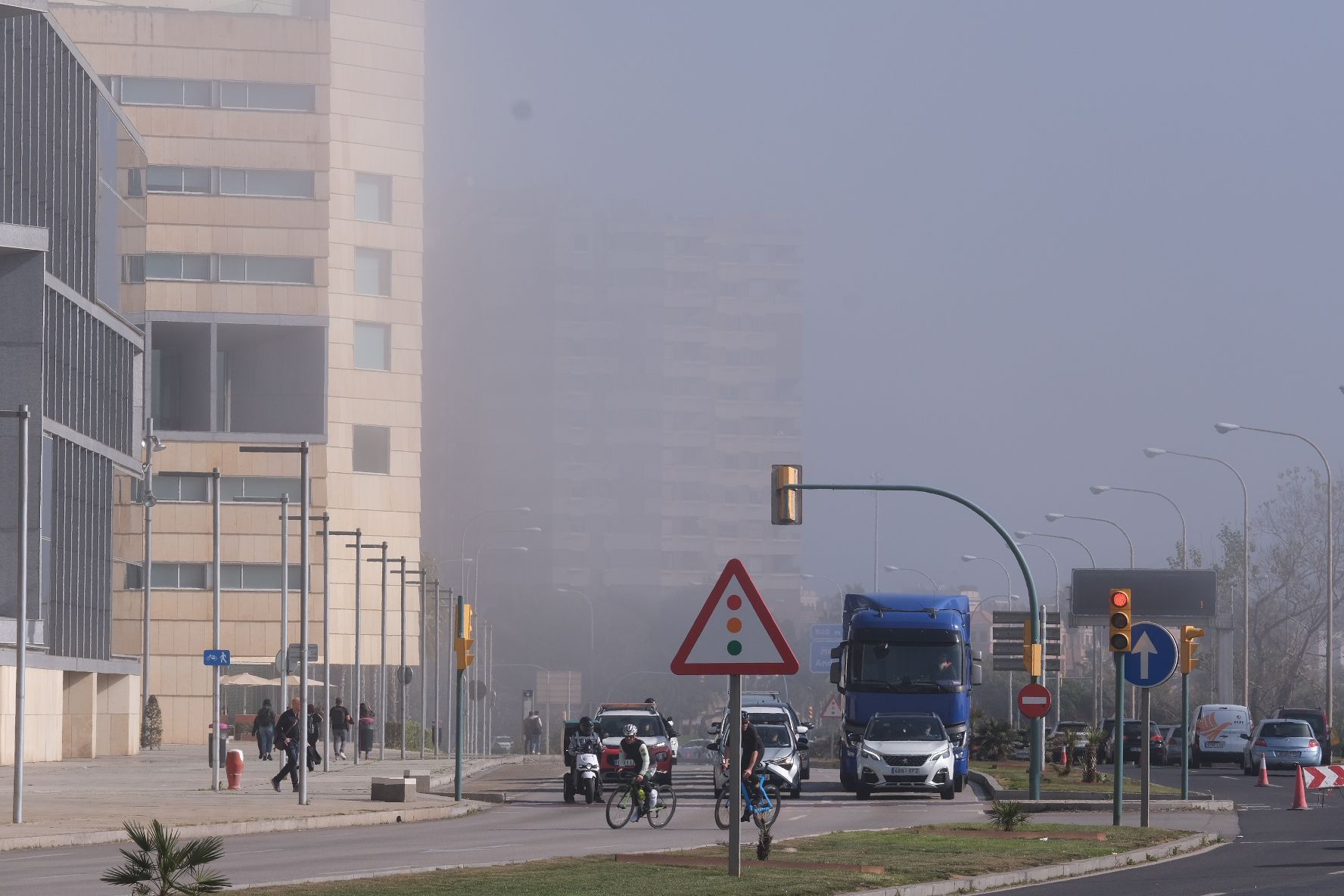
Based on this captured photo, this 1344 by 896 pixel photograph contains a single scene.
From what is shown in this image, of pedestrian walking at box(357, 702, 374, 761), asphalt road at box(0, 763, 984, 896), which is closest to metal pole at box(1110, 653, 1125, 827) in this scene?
asphalt road at box(0, 763, 984, 896)

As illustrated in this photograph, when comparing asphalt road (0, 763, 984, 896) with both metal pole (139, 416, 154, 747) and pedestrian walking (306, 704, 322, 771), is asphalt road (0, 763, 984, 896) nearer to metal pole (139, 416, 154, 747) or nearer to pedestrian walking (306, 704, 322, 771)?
pedestrian walking (306, 704, 322, 771)

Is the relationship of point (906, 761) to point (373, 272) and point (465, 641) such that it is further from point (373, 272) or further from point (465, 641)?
point (373, 272)

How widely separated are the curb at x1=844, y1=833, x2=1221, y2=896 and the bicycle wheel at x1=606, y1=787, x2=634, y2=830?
25.7 ft

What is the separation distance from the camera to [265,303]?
100 meters

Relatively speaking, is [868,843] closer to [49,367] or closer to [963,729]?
[963,729]

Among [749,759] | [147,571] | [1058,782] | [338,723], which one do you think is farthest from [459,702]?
[147,571]

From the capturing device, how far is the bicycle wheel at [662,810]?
28.4 m

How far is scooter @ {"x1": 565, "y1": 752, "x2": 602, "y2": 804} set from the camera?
35.8 m

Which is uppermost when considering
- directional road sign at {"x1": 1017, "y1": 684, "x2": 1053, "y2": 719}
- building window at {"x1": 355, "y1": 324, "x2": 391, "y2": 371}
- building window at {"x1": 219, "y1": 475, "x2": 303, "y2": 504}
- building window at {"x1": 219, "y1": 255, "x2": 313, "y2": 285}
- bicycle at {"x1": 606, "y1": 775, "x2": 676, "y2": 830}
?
building window at {"x1": 219, "y1": 255, "x2": 313, "y2": 285}

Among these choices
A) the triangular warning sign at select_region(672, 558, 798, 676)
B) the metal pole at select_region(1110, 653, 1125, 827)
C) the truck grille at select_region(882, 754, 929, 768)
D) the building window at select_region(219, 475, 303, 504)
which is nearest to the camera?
the triangular warning sign at select_region(672, 558, 798, 676)

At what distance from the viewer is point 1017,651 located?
149 ft

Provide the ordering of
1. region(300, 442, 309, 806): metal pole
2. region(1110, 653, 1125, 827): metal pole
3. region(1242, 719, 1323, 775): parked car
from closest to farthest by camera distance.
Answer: region(1110, 653, 1125, 827): metal pole, region(300, 442, 309, 806): metal pole, region(1242, 719, 1323, 775): parked car

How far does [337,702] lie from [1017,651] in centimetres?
2416

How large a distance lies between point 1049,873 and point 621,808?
9.70m
